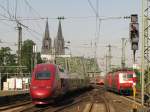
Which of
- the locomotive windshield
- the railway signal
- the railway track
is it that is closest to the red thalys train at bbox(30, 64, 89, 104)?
the locomotive windshield

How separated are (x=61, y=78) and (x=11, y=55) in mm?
104545

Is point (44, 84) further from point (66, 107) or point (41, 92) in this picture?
point (66, 107)

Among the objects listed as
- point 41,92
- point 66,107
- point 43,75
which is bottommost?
point 66,107

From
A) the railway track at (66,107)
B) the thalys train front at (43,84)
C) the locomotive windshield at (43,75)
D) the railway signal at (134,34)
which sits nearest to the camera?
the railway signal at (134,34)

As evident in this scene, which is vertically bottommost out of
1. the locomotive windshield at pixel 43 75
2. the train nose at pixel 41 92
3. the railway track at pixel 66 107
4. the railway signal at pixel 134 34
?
the railway track at pixel 66 107

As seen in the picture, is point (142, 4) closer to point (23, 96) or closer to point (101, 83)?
point (23, 96)

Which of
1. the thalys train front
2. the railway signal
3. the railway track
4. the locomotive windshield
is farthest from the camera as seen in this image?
the locomotive windshield

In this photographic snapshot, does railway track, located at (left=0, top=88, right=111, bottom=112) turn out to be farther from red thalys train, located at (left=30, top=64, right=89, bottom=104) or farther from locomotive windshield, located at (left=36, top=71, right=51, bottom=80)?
locomotive windshield, located at (left=36, top=71, right=51, bottom=80)

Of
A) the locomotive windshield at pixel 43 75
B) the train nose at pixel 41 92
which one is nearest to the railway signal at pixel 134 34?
the train nose at pixel 41 92

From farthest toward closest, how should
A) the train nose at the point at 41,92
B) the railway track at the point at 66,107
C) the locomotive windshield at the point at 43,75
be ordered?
the locomotive windshield at the point at 43,75
the train nose at the point at 41,92
the railway track at the point at 66,107

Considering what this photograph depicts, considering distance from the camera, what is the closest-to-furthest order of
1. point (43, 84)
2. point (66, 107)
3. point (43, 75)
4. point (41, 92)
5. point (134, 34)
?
point (134, 34) → point (66, 107) → point (41, 92) → point (43, 84) → point (43, 75)

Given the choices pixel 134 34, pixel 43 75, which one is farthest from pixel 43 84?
pixel 134 34

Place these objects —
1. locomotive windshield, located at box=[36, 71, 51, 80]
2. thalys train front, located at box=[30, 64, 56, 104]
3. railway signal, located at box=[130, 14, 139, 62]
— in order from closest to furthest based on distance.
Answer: railway signal, located at box=[130, 14, 139, 62] → thalys train front, located at box=[30, 64, 56, 104] → locomotive windshield, located at box=[36, 71, 51, 80]

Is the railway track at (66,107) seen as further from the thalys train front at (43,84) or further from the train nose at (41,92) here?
the train nose at (41,92)
